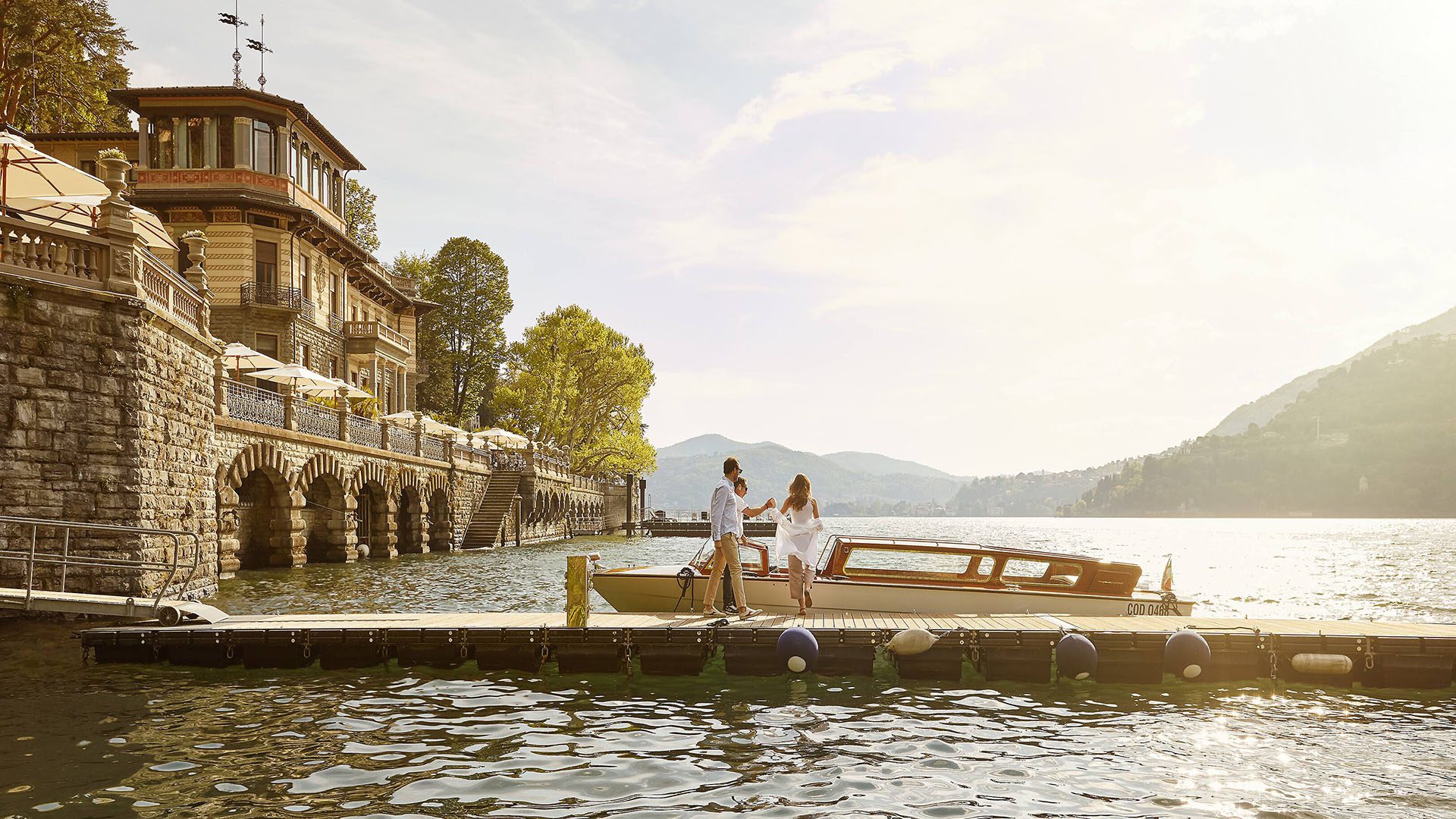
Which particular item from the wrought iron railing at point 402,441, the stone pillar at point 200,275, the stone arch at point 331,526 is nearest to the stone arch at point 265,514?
the stone arch at point 331,526

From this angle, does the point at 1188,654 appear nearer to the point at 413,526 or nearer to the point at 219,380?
the point at 219,380

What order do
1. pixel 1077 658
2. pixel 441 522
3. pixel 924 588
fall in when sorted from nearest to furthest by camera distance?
1. pixel 1077 658
2. pixel 924 588
3. pixel 441 522

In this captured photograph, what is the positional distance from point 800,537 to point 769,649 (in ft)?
6.12

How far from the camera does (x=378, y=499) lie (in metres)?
41.0

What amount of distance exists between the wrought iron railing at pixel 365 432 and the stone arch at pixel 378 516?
869 mm

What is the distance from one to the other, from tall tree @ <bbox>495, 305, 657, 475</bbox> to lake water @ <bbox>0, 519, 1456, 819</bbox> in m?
50.1

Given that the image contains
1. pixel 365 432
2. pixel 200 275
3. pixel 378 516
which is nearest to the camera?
pixel 200 275

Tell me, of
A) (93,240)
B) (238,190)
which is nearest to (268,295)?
(238,190)

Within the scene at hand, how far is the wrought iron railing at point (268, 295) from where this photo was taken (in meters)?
41.6

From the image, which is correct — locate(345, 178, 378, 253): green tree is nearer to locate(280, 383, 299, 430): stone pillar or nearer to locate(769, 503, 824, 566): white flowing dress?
locate(280, 383, 299, 430): stone pillar

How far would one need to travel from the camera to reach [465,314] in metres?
74.4

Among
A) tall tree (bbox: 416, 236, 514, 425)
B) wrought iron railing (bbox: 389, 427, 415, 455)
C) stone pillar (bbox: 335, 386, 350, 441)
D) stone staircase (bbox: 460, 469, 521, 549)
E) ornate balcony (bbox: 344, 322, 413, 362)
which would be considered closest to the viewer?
stone pillar (bbox: 335, 386, 350, 441)

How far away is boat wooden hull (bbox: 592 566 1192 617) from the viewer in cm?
1631

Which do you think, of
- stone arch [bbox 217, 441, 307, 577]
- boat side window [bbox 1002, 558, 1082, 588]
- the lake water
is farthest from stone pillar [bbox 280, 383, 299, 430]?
boat side window [bbox 1002, 558, 1082, 588]
